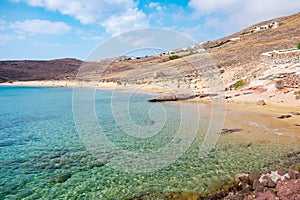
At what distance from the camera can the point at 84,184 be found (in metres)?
8.44

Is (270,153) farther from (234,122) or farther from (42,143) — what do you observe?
(42,143)

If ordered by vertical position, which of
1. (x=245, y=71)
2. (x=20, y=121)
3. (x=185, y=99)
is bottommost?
(x=20, y=121)

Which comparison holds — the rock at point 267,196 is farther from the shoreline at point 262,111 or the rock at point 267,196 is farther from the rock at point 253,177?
the shoreline at point 262,111

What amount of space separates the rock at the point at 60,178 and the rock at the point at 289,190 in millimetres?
6920

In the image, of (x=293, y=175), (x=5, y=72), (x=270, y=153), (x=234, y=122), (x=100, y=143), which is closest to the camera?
(x=293, y=175)

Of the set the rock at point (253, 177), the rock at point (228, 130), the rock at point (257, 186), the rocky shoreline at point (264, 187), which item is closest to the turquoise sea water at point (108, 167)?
the rocky shoreline at point (264, 187)

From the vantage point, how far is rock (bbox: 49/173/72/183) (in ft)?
28.5

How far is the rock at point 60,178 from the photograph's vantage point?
869cm

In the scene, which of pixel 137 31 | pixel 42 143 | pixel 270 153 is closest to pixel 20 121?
pixel 42 143

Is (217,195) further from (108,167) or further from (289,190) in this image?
(108,167)

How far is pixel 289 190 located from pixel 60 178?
7.37 m

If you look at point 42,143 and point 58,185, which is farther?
point 42,143

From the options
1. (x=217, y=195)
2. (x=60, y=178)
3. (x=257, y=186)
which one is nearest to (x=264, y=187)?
(x=257, y=186)

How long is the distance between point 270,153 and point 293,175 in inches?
143
